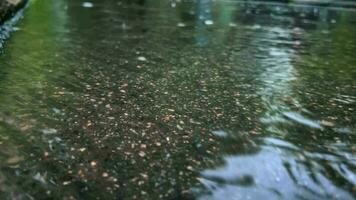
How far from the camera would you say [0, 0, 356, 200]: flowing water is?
158 inches

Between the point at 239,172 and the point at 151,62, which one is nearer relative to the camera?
the point at 239,172

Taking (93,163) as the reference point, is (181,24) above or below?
below

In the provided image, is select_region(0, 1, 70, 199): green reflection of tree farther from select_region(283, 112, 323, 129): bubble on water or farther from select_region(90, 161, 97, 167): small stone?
select_region(283, 112, 323, 129): bubble on water

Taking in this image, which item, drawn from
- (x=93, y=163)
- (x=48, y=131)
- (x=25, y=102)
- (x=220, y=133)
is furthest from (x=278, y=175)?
(x=25, y=102)

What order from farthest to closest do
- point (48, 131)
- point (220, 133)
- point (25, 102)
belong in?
point (25, 102)
point (220, 133)
point (48, 131)

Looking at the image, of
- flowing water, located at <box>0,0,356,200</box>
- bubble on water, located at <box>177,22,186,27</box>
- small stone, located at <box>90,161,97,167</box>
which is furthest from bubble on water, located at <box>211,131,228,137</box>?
bubble on water, located at <box>177,22,186,27</box>

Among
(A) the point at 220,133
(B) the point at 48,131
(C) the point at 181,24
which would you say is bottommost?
(C) the point at 181,24

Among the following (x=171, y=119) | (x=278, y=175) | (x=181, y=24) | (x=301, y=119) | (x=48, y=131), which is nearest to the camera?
(x=278, y=175)

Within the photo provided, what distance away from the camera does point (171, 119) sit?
5590mm

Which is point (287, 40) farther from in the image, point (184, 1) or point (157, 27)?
point (184, 1)

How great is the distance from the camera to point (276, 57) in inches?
387

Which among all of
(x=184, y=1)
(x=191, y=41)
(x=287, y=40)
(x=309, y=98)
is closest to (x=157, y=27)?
(x=191, y=41)

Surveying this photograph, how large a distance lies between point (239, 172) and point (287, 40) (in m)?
8.79

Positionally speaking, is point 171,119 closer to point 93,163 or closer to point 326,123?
point 93,163
